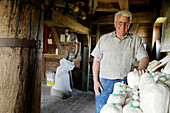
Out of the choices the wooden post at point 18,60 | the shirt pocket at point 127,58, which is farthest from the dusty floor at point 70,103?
the shirt pocket at point 127,58

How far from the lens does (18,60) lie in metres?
1.22

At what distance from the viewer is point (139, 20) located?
11.4 ft

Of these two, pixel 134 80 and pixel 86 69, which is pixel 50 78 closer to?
pixel 86 69

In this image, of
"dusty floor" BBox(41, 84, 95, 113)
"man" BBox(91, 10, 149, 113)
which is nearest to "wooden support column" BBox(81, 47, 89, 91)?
"dusty floor" BBox(41, 84, 95, 113)

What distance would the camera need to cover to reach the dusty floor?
116 inches

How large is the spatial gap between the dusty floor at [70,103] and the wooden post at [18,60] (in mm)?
1691

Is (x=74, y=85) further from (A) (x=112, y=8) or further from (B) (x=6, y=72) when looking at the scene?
(B) (x=6, y=72)

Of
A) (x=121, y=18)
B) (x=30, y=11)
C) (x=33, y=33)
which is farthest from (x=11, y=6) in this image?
(x=121, y=18)

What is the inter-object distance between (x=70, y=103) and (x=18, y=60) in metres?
2.46

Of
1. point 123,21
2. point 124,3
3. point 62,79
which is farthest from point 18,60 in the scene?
point 62,79

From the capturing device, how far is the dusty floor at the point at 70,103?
295cm

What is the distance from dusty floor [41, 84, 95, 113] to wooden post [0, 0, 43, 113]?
1.69 m

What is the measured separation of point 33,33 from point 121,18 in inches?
43.3

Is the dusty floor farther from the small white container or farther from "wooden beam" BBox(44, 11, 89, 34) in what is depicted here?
"wooden beam" BBox(44, 11, 89, 34)
